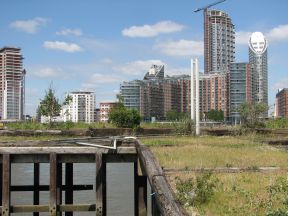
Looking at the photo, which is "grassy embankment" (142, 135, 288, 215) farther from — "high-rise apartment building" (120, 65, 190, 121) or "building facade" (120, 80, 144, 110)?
"building facade" (120, 80, 144, 110)

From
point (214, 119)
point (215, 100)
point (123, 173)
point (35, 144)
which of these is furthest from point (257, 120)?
point (215, 100)

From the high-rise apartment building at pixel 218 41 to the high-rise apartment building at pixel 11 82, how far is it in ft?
212

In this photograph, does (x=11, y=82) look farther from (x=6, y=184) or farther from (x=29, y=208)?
(x=29, y=208)

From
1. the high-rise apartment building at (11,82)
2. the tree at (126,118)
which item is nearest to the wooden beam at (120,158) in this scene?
the tree at (126,118)

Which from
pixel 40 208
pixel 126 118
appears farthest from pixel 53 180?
pixel 126 118

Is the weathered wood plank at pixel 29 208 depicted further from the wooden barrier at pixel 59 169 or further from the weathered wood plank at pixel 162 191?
the weathered wood plank at pixel 162 191

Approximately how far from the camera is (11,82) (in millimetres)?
160875

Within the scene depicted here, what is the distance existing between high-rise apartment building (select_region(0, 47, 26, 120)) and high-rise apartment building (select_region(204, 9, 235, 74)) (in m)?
64.7

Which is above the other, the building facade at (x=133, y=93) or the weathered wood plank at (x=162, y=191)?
the building facade at (x=133, y=93)

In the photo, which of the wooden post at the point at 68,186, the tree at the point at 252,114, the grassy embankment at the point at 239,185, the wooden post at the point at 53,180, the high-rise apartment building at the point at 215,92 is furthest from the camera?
the high-rise apartment building at the point at 215,92

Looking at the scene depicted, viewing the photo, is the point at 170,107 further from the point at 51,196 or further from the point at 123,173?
the point at 51,196

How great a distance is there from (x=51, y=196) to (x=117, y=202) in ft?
18.3

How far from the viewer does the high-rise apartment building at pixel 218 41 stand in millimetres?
143375

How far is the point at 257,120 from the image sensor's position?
49.9m
